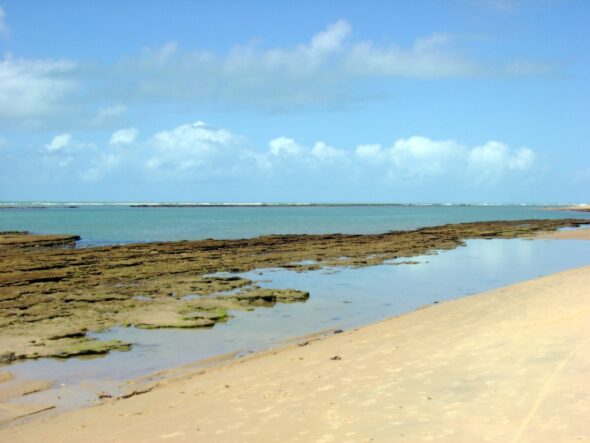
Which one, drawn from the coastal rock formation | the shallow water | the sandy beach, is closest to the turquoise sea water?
the coastal rock formation

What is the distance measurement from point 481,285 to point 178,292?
11709 mm

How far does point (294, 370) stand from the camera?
33.3ft

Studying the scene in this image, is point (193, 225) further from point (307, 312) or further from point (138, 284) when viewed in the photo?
point (307, 312)

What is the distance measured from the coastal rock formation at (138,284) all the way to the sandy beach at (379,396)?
4.48m

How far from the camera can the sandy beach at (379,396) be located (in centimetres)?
685

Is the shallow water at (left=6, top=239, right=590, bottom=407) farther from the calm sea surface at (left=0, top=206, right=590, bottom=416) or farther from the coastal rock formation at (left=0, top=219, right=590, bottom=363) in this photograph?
the coastal rock formation at (left=0, top=219, right=590, bottom=363)

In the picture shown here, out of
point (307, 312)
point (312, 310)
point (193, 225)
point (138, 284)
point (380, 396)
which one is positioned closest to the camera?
point (380, 396)

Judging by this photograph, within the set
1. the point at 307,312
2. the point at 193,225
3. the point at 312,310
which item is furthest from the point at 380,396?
the point at 193,225

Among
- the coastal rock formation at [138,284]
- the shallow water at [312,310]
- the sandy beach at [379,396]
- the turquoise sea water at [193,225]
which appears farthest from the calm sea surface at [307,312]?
the turquoise sea water at [193,225]

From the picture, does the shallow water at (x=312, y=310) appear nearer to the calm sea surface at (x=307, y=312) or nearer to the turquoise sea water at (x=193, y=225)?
the calm sea surface at (x=307, y=312)

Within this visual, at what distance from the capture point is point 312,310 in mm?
17531

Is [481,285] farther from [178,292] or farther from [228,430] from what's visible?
[228,430]

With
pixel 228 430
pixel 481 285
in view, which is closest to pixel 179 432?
pixel 228 430

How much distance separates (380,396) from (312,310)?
9.37m
